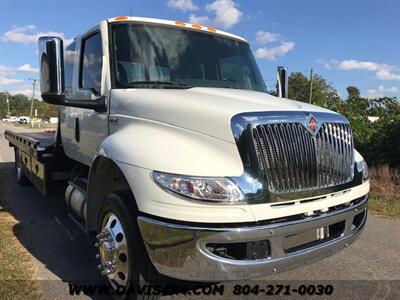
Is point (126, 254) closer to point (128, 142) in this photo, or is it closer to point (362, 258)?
point (128, 142)

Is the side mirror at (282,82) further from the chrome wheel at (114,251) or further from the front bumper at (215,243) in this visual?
the chrome wheel at (114,251)

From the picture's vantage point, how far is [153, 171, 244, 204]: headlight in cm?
303

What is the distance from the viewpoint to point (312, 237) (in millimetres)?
3439

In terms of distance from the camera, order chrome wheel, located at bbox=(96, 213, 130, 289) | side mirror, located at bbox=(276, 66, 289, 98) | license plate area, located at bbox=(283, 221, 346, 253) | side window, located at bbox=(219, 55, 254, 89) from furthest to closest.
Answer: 1. side mirror, located at bbox=(276, 66, 289, 98)
2. side window, located at bbox=(219, 55, 254, 89)
3. chrome wheel, located at bbox=(96, 213, 130, 289)
4. license plate area, located at bbox=(283, 221, 346, 253)

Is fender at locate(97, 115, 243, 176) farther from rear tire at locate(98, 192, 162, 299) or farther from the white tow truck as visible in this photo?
rear tire at locate(98, 192, 162, 299)

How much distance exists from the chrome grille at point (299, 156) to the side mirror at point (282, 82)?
87.1 inches

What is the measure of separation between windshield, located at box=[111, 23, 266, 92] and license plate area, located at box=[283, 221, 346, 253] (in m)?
1.86

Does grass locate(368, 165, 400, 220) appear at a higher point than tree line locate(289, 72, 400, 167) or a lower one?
lower

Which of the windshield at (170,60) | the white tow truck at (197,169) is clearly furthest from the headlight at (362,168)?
the windshield at (170,60)

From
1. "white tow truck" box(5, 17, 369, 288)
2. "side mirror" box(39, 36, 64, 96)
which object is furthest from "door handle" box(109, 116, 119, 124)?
"side mirror" box(39, 36, 64, 96)

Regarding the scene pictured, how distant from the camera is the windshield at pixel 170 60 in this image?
4348mm

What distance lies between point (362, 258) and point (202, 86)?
2711mm

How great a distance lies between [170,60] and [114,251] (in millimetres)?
1969

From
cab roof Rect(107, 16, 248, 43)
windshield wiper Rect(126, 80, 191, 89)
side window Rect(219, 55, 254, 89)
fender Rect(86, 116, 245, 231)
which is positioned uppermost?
cab roof Rect(107, 16, 248, 43)
